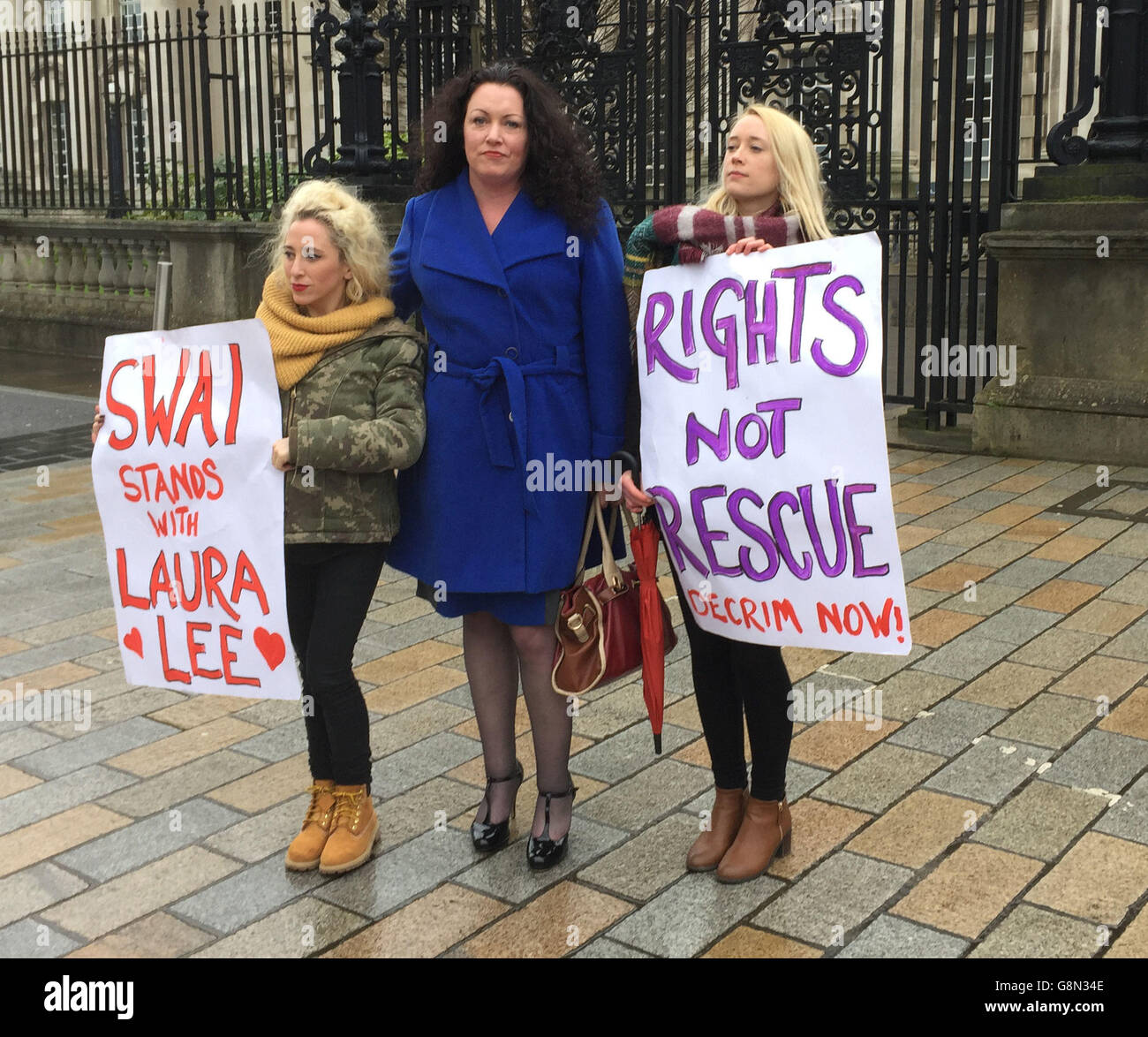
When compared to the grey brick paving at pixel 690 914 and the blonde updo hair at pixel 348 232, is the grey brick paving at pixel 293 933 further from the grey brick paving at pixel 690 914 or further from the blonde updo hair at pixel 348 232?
the blonde updo hair at pixel 348 232

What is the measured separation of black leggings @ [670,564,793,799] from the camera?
3389 millimetres

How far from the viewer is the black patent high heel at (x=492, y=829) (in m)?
3.63

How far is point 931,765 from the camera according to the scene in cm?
411

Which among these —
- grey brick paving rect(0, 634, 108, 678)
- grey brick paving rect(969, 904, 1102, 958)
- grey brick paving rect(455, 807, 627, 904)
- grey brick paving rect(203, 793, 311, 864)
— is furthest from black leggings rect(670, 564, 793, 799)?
grey brick paving rect(0, 634, 108, 678)

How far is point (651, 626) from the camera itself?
3.37 meters

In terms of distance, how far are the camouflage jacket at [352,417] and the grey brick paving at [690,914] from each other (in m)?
1.05

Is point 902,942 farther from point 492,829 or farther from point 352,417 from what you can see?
point 352,417

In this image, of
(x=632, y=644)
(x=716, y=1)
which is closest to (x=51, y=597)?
(x=632, y=644)

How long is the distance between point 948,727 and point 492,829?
1536 mm

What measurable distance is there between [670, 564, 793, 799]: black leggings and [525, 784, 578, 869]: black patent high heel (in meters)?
0.41

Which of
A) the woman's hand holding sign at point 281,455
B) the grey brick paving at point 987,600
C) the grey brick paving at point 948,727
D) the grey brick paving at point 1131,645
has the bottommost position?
the grey brick paving at point 948,727

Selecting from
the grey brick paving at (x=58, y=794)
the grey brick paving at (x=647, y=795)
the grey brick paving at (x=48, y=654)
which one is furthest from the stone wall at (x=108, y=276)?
the grey brick paving at (x=647, y=795)

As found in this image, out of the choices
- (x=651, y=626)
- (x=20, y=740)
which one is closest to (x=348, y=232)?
(x=651, y=626)
